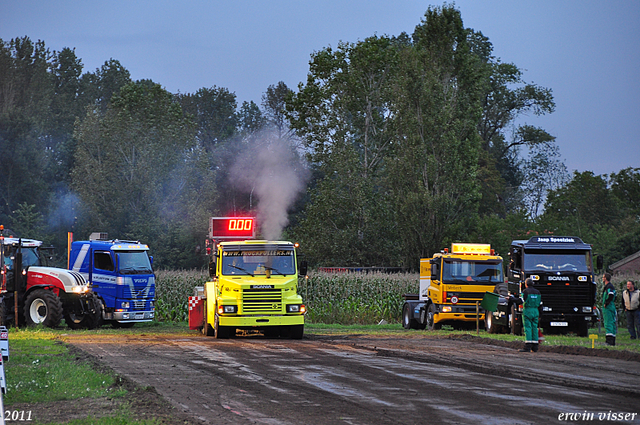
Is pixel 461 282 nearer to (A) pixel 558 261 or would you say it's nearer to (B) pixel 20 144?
(A) pixel 558 261

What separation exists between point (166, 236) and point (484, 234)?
26.2 m

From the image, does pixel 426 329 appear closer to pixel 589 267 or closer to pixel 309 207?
pixel 589 267

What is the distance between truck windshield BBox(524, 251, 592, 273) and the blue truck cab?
14.6m

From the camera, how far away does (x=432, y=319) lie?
106 feet

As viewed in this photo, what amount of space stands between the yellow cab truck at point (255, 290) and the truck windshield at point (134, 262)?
627 centimetres

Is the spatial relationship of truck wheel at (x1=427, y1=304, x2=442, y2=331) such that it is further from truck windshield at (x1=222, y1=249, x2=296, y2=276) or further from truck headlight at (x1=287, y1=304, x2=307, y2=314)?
truck windshield at (x1=222, y1=249, x2=296, y2=276)

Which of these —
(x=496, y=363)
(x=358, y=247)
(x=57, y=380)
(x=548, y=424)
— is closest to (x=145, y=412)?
(x=57, y=380)

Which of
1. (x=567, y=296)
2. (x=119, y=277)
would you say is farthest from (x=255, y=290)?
A: (x=567, y=296)

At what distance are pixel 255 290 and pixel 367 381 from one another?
403 inches

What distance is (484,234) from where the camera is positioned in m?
61.5

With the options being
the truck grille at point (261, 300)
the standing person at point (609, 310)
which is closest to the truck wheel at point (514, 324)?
the standing person at point (609, 310)

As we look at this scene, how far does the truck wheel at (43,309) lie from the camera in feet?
92.2

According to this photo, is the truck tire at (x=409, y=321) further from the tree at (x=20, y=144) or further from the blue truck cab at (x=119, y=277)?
the tree at (x=20, y=144)

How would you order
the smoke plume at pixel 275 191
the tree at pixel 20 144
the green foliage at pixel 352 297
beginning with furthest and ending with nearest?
1. the tree at pixel 20 144
2. the smoke plume at pixel 275 191
3. the green foliage at pixel 352 297
